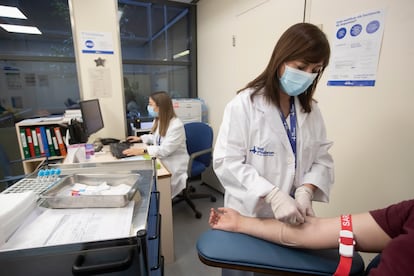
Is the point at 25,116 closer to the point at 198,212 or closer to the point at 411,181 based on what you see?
the point at 198,212

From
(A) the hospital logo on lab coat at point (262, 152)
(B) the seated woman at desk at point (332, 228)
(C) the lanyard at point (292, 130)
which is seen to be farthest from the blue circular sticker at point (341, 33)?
(B) the seated woman at desk at point (332, 228)

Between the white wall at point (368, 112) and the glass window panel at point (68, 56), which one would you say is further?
the glass window panel at point (68, 56)

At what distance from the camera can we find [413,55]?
1110 mm

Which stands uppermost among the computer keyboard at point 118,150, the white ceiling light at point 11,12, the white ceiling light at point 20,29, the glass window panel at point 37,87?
the white ceiling light at point 11,12

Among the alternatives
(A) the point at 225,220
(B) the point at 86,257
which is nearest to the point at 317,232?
(A) the point at 225,220

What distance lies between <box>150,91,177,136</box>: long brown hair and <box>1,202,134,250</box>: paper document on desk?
1511mm

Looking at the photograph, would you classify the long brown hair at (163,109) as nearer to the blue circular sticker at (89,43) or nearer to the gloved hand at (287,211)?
the blue circular sticker at (89,43)

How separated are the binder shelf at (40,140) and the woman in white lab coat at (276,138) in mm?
1887

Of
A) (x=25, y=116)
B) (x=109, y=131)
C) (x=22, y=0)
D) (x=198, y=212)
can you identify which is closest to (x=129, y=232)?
(x=198, y=212)

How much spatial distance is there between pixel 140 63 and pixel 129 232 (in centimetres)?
273

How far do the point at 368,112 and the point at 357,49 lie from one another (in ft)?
1.22

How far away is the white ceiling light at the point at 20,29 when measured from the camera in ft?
7.84

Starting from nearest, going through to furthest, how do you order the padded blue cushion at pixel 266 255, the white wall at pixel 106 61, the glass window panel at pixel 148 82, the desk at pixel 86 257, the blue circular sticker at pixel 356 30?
1. the desk at pixel 86 257
2. the padded blue cushion at pixel 266 255
3. the blue circular sticker at pixel 356 30
4. the white wall at pixel 106 61
5. the glass window panel at pixel 148 82

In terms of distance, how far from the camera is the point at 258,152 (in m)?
0.97
